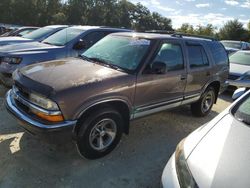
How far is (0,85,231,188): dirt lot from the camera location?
314 centimetres

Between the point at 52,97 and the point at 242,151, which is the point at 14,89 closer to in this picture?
the point at 52,97

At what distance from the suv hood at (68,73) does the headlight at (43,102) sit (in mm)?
174

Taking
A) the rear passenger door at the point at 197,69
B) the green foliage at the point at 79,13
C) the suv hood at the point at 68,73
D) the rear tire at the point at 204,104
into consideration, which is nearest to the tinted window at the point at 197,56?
the rear passenger door at the point at 197,69

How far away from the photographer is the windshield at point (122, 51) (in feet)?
12.9

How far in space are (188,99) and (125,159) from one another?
2018 millimetres

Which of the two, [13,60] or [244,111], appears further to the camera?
[13,60]

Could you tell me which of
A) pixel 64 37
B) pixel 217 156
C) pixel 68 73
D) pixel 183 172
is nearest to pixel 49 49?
pixel 64 37

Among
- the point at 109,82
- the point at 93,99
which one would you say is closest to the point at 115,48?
the point at 109,82

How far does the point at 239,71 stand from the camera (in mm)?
8250

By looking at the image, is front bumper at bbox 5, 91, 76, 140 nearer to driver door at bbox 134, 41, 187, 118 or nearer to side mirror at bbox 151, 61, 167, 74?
driver door at bbox 134, 41, 187, 118

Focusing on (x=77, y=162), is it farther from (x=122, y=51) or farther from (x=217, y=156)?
(x=217, y=156)

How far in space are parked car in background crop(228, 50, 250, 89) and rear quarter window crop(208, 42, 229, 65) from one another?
227 centimetres

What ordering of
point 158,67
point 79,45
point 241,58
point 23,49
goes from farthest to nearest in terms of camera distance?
point 241,58, point 79,45, point 23,49, point 158,67

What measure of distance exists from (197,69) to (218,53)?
1.13 meters
